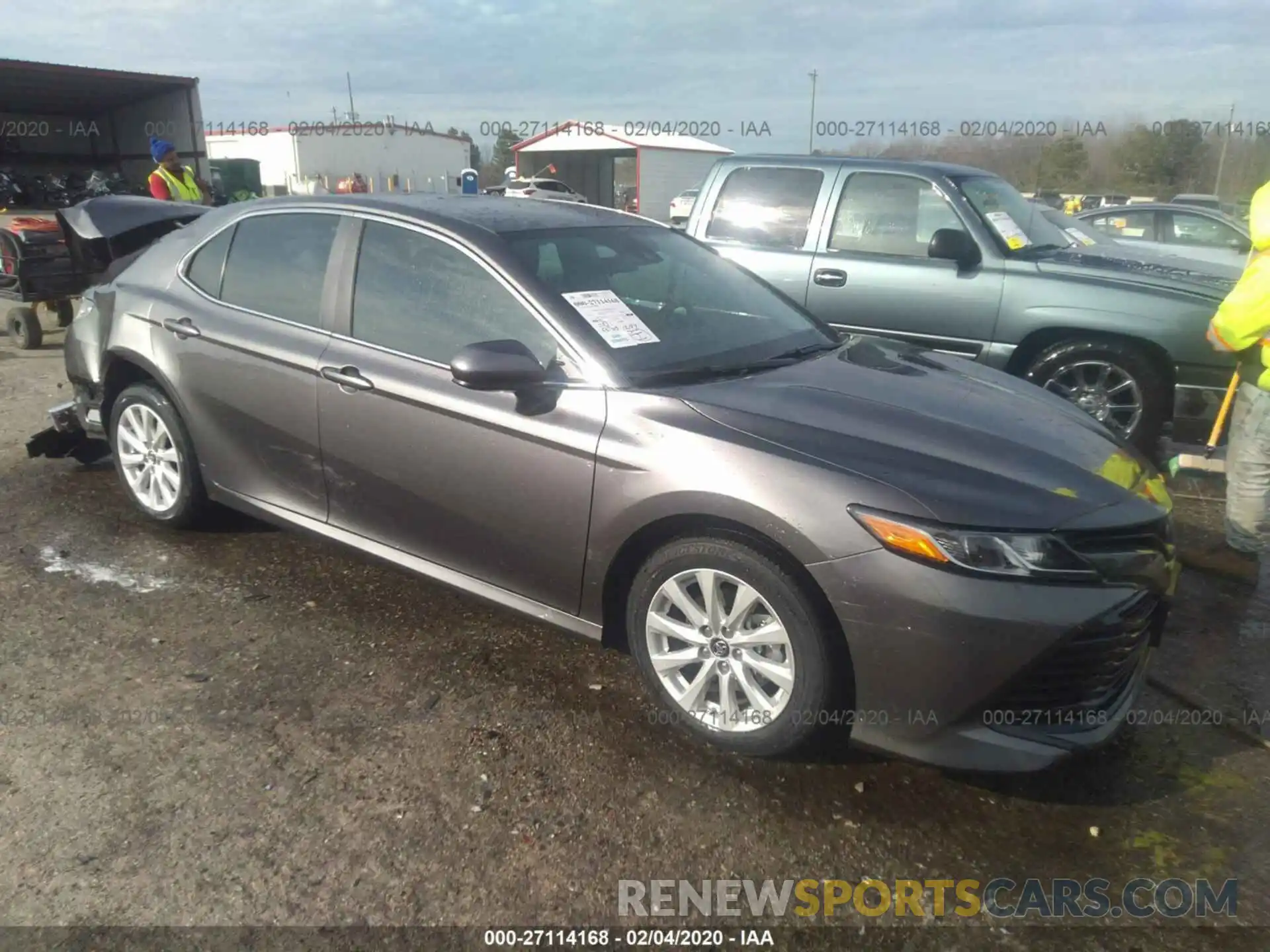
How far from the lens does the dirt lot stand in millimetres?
2369

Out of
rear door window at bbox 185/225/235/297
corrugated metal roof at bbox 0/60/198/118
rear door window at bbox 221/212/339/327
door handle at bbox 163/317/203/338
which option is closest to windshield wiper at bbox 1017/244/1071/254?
rear door window at bbox 221/212/339/327

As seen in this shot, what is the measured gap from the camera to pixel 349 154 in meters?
41.2

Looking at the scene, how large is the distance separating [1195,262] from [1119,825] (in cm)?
533

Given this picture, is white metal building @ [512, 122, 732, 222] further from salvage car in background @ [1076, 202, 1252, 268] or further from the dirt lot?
the dirt lot

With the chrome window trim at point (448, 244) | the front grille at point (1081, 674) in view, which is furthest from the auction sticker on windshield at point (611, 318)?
the front grille at point (1081, 674)

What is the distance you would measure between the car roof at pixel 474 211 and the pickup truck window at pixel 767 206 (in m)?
2.50

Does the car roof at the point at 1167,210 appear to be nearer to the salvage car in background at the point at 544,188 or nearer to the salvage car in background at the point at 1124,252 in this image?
the salvage car in background at the point at 1124,252

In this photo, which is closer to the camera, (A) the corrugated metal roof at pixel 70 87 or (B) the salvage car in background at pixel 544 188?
(A) the corrugated metal roof at pixel 70 87

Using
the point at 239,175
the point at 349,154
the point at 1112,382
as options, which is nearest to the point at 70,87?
the point at 239,175

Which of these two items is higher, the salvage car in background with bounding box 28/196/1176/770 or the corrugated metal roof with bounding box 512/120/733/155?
the corrugated metal roof with bounding box 512/120/733/155

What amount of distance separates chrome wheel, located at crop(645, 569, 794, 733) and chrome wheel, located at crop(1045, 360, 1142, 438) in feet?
12.5

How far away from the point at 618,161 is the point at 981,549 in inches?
1904

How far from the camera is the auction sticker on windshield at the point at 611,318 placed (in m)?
3.21

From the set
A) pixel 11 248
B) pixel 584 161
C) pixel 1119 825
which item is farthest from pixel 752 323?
pixel 584 161
